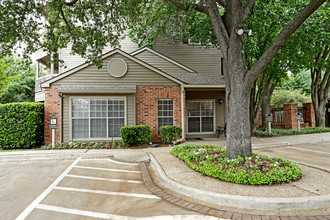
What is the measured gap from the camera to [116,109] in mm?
10328

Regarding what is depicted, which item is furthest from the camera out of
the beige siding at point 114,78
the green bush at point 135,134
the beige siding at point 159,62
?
the beige siding at point 159,62

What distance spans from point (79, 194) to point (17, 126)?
23.7 ft

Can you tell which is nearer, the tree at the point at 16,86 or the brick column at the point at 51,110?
the brick column at the point at 51,110

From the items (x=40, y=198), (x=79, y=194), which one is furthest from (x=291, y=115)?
(x=40, y=198)

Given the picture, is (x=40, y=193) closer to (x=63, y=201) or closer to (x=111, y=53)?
(x=63, y=201)

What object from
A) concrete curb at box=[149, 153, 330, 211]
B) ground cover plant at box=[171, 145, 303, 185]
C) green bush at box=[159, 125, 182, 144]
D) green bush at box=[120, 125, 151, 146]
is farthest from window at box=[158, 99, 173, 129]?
concrete curb at box=[149, 153, 330, 211]

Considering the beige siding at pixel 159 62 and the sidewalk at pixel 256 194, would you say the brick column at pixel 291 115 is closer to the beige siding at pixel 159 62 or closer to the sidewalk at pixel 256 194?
the beige siding at pixel 159 62

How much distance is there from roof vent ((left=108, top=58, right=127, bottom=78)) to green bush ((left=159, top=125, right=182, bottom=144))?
351 cm

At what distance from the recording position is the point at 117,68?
10219mm

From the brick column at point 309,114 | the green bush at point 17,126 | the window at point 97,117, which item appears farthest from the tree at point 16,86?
the brick column at point 309,114

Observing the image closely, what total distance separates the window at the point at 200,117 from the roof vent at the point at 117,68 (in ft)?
15.9

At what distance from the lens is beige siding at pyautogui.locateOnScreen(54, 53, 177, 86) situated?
9.97 metres

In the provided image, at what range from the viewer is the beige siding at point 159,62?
13281 millimetres

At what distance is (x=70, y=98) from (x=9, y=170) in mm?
4460
